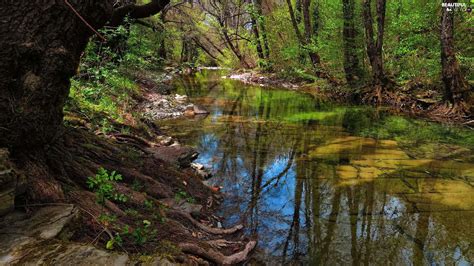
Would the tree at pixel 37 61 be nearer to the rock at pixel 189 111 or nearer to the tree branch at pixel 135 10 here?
the tree branch at pixel 135 10

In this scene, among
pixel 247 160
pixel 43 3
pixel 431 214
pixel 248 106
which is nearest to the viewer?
pixel 43 3

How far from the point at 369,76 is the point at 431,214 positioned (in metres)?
13.6

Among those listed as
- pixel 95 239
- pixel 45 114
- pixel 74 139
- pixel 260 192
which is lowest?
pixel 260 192

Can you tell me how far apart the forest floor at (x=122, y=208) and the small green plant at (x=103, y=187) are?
0.04 ft

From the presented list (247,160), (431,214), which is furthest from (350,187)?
(247,160)

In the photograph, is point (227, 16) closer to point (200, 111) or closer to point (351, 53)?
point (351, 53)

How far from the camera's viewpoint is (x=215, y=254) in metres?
4.26

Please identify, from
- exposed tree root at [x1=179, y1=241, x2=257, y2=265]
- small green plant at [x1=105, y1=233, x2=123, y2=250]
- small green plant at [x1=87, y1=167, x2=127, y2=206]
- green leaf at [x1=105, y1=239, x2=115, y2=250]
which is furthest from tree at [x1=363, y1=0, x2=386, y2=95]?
green leaf at [x1=105, y1=239, x2=115, y2=250]

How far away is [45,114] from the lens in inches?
139

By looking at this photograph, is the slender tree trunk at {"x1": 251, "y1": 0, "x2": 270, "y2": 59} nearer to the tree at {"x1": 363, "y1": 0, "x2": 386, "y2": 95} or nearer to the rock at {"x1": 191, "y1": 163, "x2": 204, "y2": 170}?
the tree at {"x1": 363, "y1": 0, "x2": 386, "y2": 95}

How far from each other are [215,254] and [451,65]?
1181cm

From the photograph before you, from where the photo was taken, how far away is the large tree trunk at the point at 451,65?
12.6m

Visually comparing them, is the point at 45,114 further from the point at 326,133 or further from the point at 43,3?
the point at 326,133

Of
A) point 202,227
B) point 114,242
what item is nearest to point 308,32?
point 202,227
